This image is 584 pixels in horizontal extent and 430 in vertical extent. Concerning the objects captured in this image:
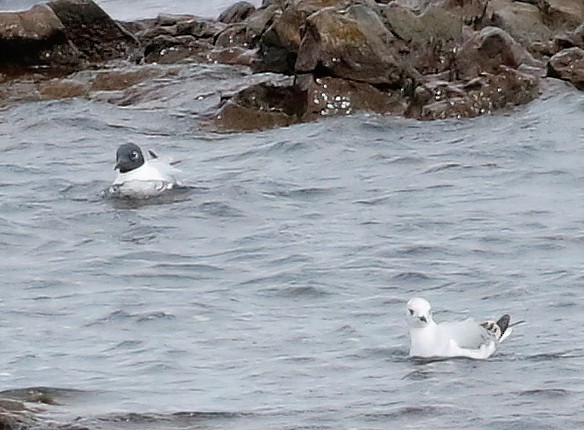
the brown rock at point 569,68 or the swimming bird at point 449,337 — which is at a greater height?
the swimming bird at point 449,337

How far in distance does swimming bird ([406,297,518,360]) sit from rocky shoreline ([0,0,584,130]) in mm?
6132

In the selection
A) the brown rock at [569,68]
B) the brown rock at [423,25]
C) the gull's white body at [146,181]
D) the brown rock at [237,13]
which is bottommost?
the gull's white body at [146,181]

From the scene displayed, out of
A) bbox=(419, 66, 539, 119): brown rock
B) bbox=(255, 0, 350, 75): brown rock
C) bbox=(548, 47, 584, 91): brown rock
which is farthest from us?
Result: bbox=(255, 0, 350, 75): brown rock

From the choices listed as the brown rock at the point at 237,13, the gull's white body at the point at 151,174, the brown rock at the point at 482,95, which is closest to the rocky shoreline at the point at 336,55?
the brown rock at the point at 482,95

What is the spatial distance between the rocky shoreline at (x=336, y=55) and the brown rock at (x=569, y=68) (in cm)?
1

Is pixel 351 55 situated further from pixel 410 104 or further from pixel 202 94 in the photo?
pixel 202 94

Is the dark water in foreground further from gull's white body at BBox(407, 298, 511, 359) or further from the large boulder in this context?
the large boulder

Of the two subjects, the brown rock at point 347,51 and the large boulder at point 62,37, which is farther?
the large boulder at point 62,37

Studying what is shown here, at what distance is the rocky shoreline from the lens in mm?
14727

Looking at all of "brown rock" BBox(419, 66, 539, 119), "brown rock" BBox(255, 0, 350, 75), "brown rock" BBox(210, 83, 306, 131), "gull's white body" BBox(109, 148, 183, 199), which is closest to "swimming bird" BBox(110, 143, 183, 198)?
"gull's white body" BBox(109, 148, 183, 199)

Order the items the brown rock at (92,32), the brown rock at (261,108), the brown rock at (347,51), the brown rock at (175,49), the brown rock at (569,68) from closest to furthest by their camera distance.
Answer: the brown rock at (347,51) → the brown rock at (261,108) → the brown rock at (569,68) → the brown rock at (175,49) → the brown rock at (92,32)

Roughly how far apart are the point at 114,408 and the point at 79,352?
1.29 metres

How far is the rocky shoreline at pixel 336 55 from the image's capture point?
1473 cm

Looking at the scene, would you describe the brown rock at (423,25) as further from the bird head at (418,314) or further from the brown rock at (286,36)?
the bird head at (418,314)
